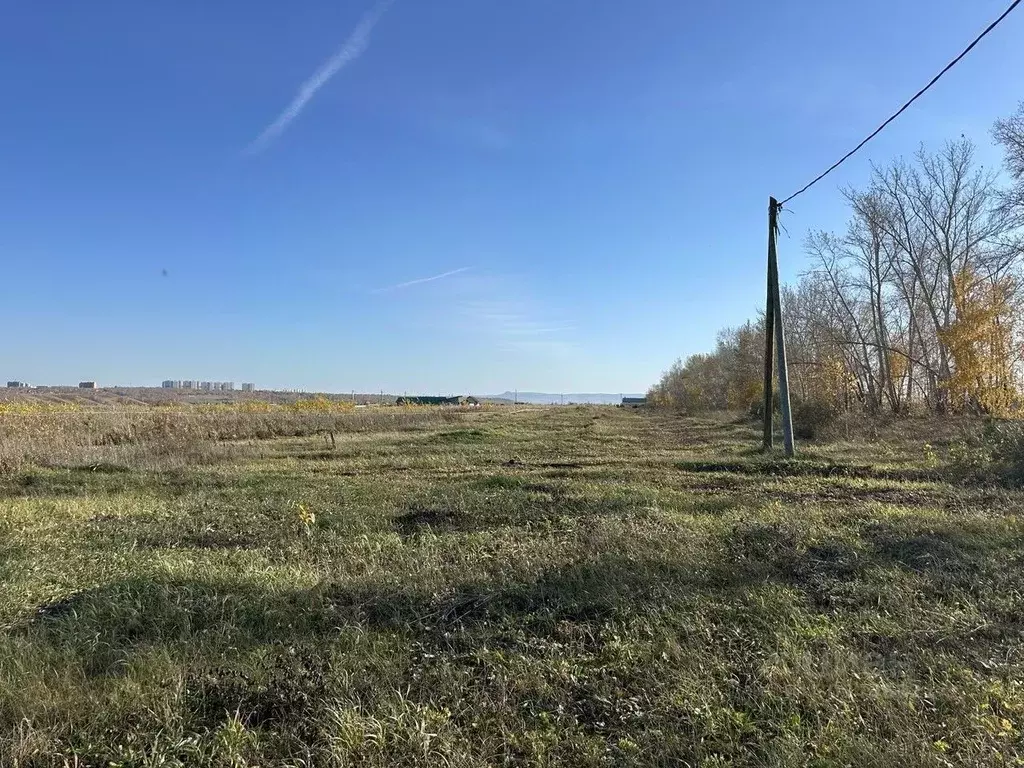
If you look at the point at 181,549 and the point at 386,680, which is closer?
the point at 386,680

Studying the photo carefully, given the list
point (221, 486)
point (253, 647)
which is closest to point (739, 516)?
point (253, 647)

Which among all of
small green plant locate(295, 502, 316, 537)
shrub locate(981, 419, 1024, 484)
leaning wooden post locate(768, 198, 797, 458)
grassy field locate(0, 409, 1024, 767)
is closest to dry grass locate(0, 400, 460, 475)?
grassy field locate(0, 409, 1024, 767)

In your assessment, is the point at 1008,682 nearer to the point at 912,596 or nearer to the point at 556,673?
the point at 912,596

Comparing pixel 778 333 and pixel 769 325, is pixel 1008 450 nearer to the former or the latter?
pixel 778 333

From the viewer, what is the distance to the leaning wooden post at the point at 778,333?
15414mm

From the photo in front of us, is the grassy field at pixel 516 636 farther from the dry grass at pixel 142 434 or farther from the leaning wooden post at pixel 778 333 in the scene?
the dry grass at pixel 142 434

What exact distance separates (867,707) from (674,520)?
4.62 metres

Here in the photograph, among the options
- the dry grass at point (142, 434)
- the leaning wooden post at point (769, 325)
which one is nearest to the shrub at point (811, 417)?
the leaning wooden post at point (769, 325)

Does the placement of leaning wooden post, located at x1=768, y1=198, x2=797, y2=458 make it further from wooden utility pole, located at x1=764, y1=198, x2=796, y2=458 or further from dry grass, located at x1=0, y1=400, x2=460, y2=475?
dry grass, located at x1=0, y1=400, x2=460, y2=475

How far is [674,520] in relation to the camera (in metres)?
7.79

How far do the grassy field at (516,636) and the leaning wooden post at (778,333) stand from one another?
6.55m

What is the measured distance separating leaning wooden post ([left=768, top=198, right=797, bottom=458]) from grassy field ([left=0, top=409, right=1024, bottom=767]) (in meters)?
6.55

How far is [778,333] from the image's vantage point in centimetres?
1541

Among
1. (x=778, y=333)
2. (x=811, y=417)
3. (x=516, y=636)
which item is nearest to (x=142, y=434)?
(x=778, y=333)
